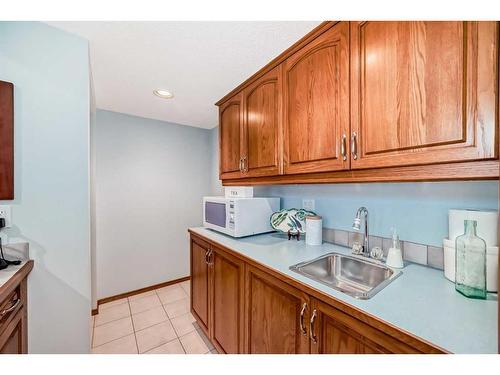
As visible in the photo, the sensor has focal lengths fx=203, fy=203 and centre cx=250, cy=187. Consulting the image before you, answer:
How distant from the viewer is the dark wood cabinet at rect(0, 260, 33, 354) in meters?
0.80

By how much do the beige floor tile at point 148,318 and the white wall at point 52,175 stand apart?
0.83 metres

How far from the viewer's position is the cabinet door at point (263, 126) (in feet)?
4.50

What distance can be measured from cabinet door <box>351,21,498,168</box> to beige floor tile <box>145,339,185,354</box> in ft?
6.12

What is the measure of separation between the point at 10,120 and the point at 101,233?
5.07ft

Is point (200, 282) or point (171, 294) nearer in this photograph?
point (200, 282)

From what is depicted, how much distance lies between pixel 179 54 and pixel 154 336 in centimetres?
224

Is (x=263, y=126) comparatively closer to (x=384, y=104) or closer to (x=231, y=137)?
(x=231, y=137)

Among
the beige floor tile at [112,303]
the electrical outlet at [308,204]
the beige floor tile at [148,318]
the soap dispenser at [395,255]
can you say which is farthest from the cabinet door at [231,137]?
the beige floor tile at [112,303]

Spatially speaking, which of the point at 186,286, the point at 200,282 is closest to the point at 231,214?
the point at 200,282

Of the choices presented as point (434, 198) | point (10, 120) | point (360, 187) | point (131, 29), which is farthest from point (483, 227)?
point (10, 120)

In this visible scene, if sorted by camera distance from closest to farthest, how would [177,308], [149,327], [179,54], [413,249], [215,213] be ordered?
[413,249], [179,54], [215,213], [149,327], [177,308]

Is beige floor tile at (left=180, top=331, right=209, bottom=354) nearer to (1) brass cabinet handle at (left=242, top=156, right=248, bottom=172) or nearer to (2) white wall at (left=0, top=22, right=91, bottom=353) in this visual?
(2) white wall at (left=0, top=22, right=91, bottom=353)

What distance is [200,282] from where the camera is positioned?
175 cm

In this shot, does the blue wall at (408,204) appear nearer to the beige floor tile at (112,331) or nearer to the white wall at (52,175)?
the white wall at (52,175)
